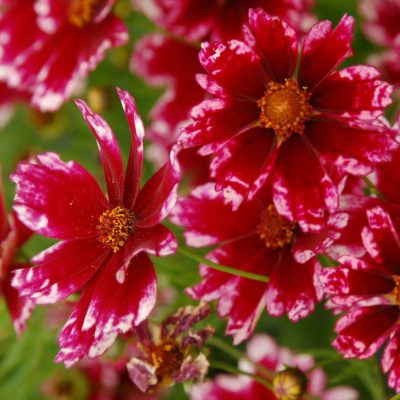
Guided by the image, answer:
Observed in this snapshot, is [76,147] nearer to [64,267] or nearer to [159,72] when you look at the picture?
[159,72]

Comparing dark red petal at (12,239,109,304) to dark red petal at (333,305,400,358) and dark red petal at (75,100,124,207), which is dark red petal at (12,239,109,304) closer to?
dark red petal at (75,100,124,207)

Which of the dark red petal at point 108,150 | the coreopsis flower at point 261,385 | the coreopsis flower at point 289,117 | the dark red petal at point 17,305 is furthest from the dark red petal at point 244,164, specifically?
the coreopsis flower at point 261,385

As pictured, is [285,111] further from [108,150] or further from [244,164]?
[108,150]

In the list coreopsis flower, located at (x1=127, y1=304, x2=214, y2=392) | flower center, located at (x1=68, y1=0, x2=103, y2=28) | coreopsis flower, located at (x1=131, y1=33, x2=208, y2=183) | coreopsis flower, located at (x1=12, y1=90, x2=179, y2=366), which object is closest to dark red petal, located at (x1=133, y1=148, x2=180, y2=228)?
coreopsis flower, located at (x1=12, y1=90, x2=179, y2=366)

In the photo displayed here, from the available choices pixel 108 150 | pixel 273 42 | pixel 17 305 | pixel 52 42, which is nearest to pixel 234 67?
pixel 273 42

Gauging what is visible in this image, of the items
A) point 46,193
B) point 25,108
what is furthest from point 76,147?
point 46,193

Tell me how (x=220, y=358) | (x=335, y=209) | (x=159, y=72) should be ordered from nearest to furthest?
(x=335, y=209), (x=159, y=72), (x=220, y=358)

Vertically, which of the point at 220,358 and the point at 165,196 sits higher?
the point at 165,196
